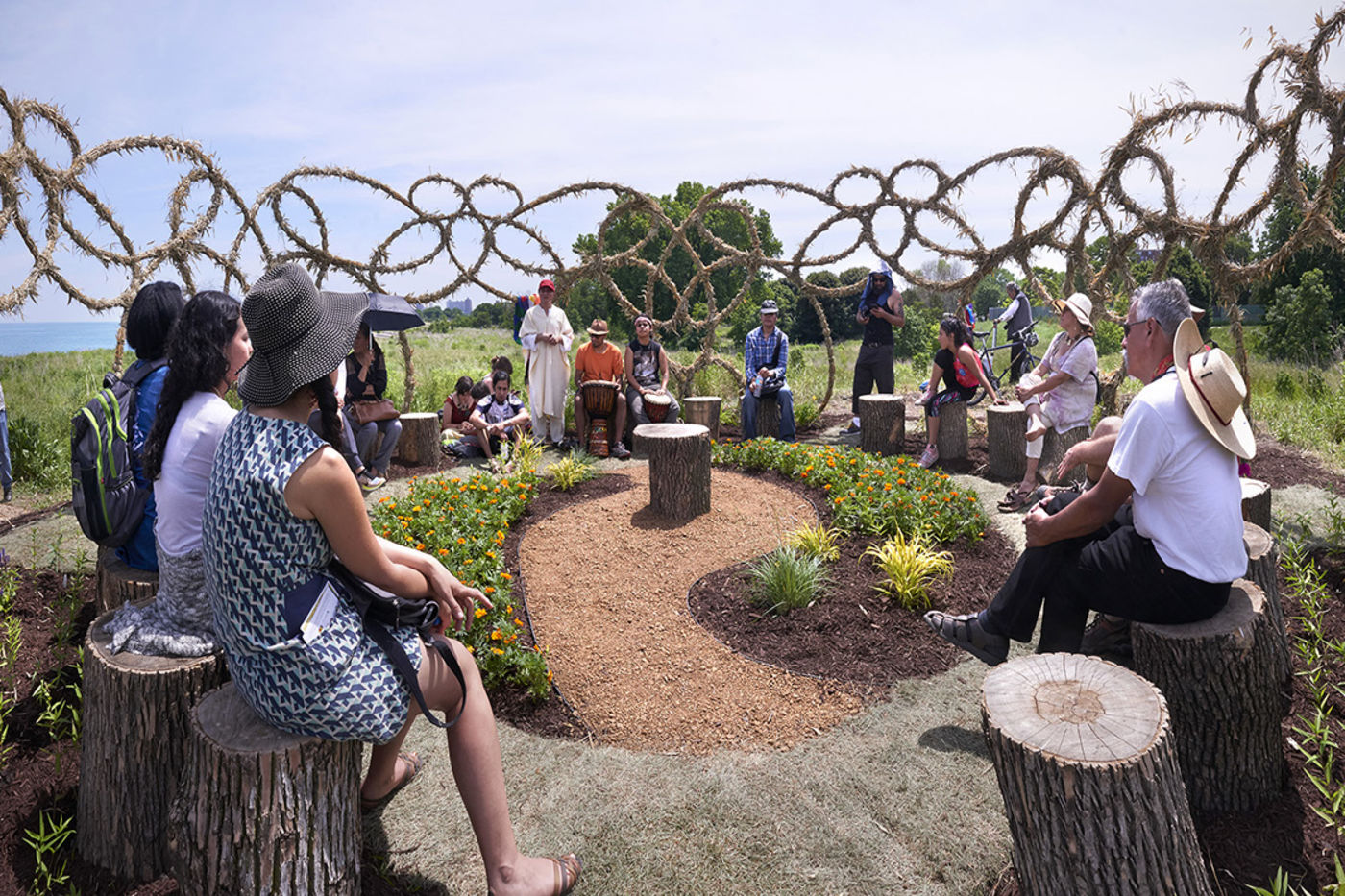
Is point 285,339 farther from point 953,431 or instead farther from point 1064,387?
point 953,431

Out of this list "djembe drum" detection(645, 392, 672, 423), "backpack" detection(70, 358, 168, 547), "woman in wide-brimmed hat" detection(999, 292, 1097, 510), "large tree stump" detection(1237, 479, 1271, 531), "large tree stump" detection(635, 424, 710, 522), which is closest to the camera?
"backpack" detection(70, 358, 168, 547)

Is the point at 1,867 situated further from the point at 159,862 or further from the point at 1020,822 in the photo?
the point at 1020,822

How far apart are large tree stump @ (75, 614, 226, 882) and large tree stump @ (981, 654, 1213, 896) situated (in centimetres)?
249

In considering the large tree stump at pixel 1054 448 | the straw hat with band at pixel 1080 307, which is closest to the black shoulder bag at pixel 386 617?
the straw hat with band at pixel 1080 307

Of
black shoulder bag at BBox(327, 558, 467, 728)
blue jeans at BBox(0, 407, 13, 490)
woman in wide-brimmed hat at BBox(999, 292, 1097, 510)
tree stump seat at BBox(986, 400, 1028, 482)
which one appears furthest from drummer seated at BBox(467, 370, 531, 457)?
black shoulder bag at BBox(327, 558, 467, 728)

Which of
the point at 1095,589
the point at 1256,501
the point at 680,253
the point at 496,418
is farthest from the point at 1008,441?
the point at 680,253

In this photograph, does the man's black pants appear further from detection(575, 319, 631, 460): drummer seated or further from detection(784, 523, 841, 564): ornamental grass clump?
detection(575, 319, 631, 460): drummer seated

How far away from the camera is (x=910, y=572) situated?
→ 4488mm

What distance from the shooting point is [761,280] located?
41969mm

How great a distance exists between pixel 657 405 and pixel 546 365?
56.9 inches

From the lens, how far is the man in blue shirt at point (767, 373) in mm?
8914

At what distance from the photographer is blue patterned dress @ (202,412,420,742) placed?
6.64ft

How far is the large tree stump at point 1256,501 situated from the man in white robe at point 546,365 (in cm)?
665

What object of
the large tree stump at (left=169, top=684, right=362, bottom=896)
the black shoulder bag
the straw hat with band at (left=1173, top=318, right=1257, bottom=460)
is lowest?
the large tree stump at (left=169, top=684, right=362, bottom=896)
